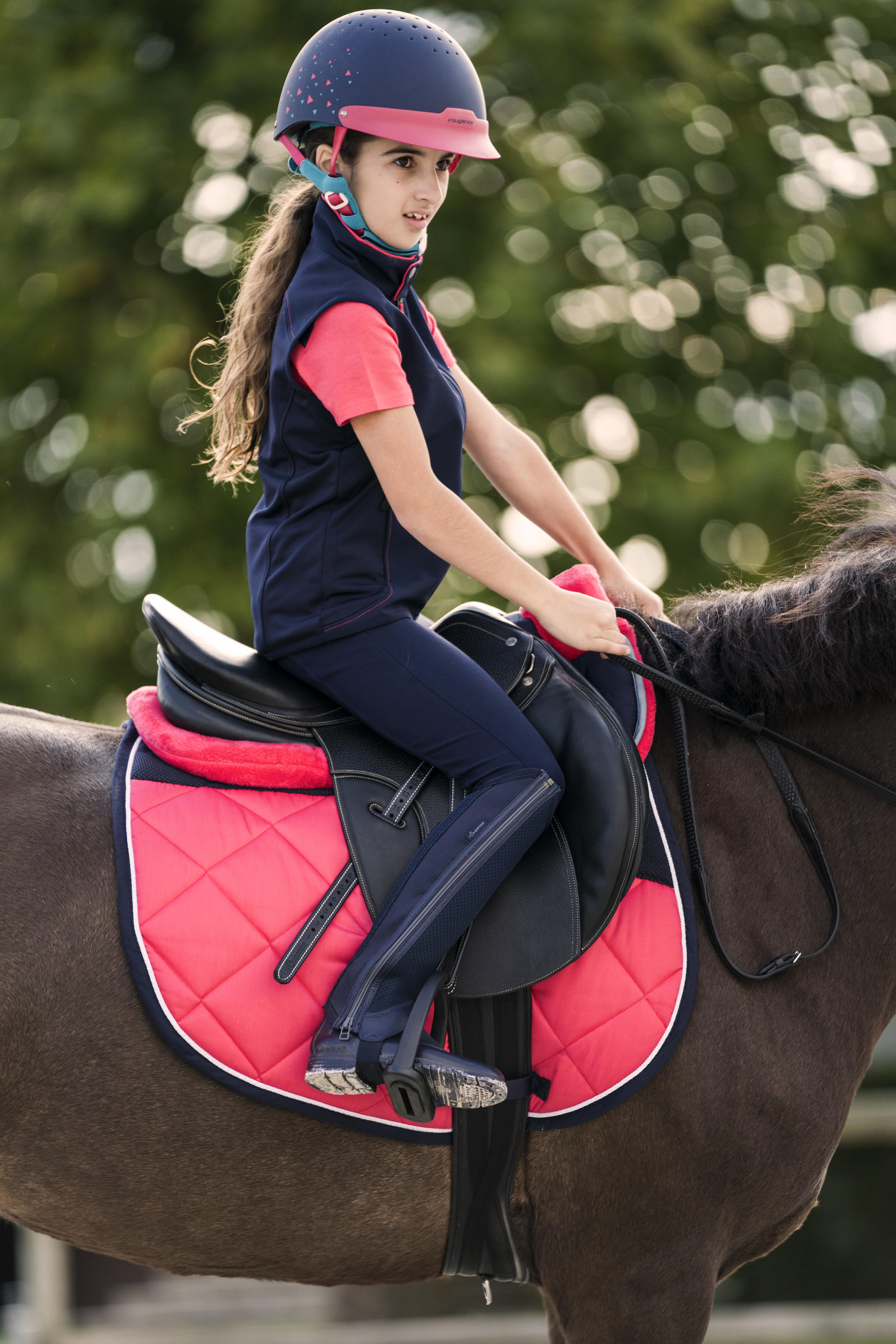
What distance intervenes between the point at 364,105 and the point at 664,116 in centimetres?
544

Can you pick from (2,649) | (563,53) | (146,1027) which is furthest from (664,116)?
(146,1027)

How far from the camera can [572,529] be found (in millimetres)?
3176

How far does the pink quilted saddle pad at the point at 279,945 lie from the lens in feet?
7.61

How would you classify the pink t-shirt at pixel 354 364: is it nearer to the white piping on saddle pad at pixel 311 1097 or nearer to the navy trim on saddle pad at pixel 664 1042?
the white piping on saddle pad at pixel 311 1097

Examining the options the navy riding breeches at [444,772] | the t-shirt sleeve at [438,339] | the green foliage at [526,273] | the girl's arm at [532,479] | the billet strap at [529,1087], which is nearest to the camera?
the navy riding breeches at [444,772]

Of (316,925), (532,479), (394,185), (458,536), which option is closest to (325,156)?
(394,185)

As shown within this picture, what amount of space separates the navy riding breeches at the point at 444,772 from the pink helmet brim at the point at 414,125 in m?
0.96

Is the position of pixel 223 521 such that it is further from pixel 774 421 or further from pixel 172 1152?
→ pixel 172 1152

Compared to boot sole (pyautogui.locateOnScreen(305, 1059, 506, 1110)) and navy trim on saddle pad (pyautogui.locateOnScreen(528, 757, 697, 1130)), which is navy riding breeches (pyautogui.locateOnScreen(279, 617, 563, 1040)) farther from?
navy trim on saddle pad (pyautogui.locateOnScreen(528, 757, 697, 1130))

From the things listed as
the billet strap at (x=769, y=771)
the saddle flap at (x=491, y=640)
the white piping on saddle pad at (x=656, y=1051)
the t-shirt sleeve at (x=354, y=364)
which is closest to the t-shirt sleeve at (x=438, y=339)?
the t-shirt sleeve at (x=354, y=364)

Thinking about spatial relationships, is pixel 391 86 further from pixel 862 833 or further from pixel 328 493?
pixel 862 833

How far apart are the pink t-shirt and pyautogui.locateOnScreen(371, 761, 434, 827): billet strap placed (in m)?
0.72

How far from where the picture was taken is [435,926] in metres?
2.27

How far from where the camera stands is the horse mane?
8.48 feet
